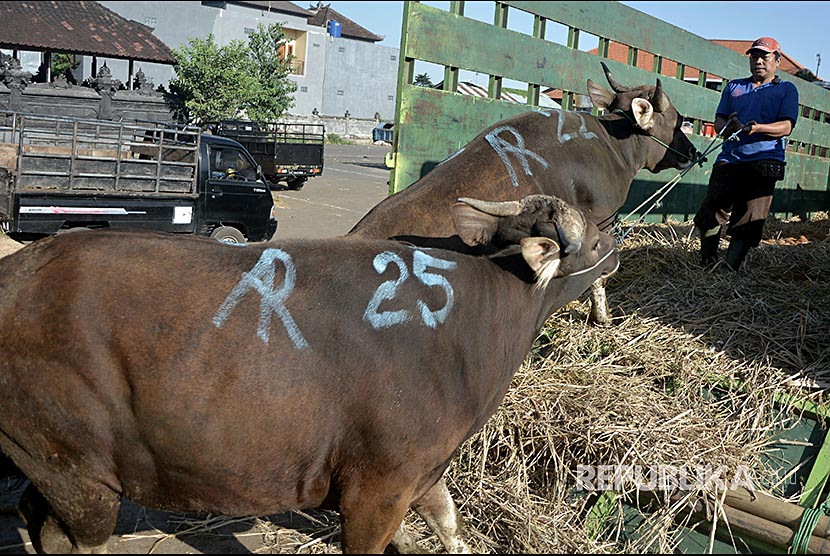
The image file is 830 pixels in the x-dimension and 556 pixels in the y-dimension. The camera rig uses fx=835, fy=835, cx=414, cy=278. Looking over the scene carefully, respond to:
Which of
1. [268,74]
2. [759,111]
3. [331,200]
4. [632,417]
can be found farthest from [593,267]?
[268,74]

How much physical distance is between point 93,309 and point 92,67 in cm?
2429

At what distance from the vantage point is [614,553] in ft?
14.2

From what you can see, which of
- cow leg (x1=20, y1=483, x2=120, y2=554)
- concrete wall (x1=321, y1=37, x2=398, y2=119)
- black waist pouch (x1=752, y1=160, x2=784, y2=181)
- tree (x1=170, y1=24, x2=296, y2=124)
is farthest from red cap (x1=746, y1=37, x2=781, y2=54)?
concrete wall (x1=321, y1=37, x2=398, y2=119)

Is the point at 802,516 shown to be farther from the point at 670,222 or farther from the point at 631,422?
A: the point at 670,222

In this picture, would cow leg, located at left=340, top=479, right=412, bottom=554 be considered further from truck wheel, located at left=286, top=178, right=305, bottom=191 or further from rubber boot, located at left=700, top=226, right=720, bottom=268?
truck wheel, located at left=286, top=178, right=305, bottom=191

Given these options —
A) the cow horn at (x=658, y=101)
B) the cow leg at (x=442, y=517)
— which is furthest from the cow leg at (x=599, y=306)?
the cow leg at (x=442, y=517)

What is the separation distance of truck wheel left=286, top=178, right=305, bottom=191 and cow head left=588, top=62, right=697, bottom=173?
16.0 metres

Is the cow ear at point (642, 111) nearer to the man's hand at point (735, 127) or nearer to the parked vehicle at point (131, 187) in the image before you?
the man's hand at point (735, 127)

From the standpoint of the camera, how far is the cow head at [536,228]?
358 centimetres

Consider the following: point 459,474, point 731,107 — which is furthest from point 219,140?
point 459,474

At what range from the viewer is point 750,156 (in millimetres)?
6867

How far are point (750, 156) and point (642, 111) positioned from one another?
4.79 ft

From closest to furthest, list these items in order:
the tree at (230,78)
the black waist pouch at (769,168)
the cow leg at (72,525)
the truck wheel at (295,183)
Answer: the cow leg at (72,525) → the black waist pouch at (769,168) → the truck wheel at (295,183) → the tree at (230,78)

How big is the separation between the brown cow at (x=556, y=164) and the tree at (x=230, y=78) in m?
18.2
